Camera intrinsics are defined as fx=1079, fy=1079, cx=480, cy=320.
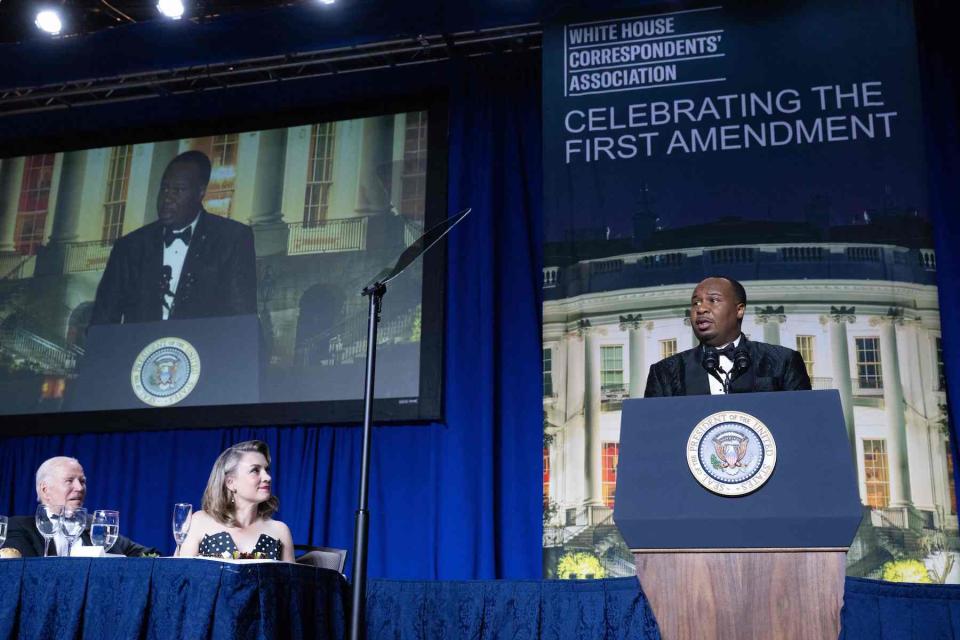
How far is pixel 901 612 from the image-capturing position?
8.49 feet

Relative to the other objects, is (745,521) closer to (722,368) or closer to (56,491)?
(722,368)

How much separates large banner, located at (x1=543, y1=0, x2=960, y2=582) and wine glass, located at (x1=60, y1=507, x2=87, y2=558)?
2.61m

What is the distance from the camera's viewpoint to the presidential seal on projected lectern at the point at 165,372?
238 inches

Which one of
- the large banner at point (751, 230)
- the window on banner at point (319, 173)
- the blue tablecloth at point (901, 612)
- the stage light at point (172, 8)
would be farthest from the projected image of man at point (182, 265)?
the blue tablecloth at point (901, 612)

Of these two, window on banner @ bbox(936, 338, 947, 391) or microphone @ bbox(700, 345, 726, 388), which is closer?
microphone @ bbox(700, 345, 726, 388)

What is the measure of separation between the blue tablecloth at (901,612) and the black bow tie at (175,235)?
4712mm

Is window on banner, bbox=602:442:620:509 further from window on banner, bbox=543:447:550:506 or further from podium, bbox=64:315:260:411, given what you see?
podium, bbox=64:315:260:411

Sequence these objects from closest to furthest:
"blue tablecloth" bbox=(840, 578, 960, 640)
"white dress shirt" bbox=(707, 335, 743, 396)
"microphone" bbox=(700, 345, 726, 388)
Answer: "blue tablecloth" bbox=(840, 578, 960, 640), "microphone" bbox=(700, 345, 726, 388), "white dress shirt" bbox=(707, 335, 743, 396)

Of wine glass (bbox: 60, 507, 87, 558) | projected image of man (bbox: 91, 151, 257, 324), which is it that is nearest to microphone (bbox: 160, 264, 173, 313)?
projected image of man (bbox: 91, 151, 257, 324)

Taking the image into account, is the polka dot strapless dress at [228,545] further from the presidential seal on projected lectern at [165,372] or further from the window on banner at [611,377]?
the presidential seal on projected lectern at [165,372]

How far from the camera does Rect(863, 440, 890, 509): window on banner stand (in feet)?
15.7

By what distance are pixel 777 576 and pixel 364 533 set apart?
107cm

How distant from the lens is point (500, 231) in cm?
594

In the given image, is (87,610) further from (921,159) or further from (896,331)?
(921,159)
